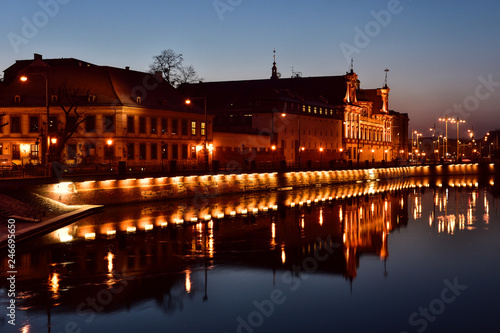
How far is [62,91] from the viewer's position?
6812 centimetres

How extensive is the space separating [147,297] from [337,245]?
15.5m

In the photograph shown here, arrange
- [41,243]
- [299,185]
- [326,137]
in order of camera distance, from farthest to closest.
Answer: [326,137], [299,185], [41,243]

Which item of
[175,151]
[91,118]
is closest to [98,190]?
[91,118]

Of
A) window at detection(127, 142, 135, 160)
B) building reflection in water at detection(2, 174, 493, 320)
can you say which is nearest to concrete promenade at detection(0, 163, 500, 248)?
building reflection in water at detection(2, 174, 493, 320)

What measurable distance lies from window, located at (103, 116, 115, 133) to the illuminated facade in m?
0.09

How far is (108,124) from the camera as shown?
67.7m

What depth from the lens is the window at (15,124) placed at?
67.8 meters

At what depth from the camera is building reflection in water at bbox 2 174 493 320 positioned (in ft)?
78.2

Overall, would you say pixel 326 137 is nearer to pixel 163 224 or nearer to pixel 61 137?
pixel 61 137

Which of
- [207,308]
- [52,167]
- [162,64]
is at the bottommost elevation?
[207,308]

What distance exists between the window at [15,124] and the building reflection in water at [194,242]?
2306 centimetres

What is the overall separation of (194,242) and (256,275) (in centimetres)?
941

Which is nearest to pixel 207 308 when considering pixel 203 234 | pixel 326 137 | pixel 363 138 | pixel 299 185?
pixel 203 234

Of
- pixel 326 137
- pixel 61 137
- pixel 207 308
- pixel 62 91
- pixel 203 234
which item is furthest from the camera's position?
pixel 326 137
